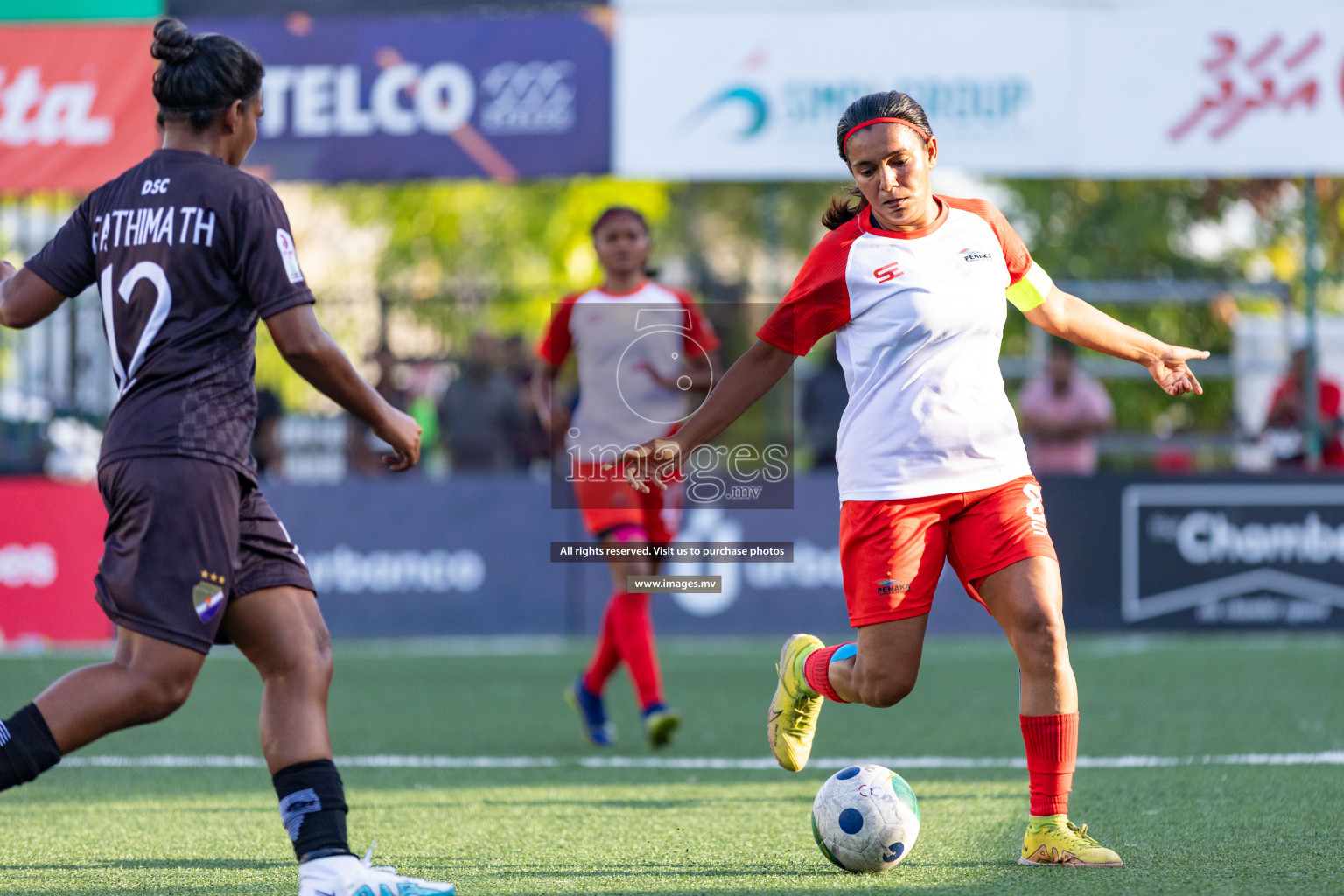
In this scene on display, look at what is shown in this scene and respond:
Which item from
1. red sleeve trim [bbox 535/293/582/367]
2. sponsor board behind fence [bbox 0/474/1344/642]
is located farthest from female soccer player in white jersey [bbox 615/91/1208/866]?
sponsor board behind fence [bbox 0/474/1344/642]

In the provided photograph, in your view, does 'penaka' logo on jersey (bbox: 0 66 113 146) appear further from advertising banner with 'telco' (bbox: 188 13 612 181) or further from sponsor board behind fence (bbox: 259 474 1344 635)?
sponsor board behind fence (bbox: 259 474 1344 635)

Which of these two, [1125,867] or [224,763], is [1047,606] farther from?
[224,763]

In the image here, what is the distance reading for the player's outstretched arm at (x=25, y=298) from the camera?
398 cm

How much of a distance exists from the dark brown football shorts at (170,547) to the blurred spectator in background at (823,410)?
31.0 feet

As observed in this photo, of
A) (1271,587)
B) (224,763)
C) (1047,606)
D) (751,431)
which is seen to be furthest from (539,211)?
(1047,606)

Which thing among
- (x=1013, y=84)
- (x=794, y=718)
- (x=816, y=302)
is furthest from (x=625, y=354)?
(x=1013, y=84)

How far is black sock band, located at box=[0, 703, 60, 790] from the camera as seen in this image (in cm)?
369

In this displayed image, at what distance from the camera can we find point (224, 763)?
6.73m

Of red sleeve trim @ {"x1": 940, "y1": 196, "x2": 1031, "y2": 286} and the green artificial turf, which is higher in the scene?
red sleeve trim @ {"x1": 940, "y1": 196, "x2": 1031, "y2": 286}

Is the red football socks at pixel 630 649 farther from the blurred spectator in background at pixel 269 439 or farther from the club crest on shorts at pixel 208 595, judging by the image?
the blurred spectator in background at pixel 269 439

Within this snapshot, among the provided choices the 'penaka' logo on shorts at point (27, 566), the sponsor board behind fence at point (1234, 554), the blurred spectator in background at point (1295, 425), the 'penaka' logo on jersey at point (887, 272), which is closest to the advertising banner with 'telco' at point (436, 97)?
the 'penaka' logo on shorts at point (27, 566)

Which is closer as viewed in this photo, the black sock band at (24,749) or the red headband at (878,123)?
the black sock band at (24,749)

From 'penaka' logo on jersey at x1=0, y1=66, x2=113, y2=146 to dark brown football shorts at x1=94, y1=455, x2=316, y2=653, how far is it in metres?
8.64

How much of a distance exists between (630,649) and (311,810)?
3489 millimetres
